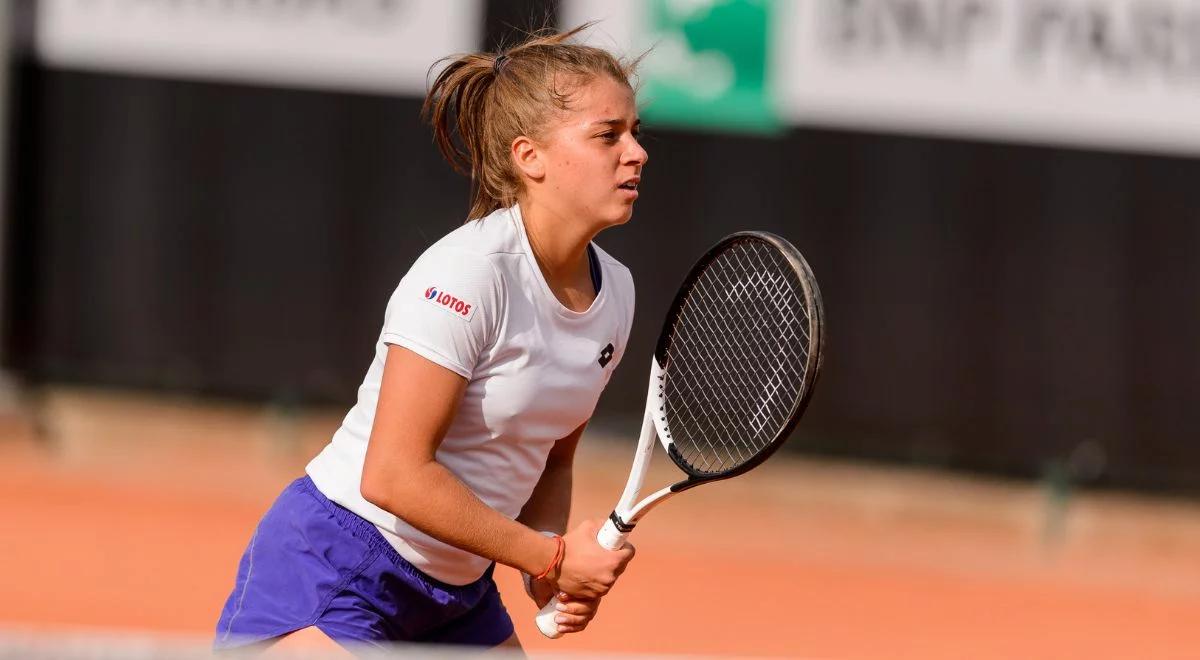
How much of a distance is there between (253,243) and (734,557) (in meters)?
2.86

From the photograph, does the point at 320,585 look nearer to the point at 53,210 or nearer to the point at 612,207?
the point at 612,207

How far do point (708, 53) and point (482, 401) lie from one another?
5.20 m

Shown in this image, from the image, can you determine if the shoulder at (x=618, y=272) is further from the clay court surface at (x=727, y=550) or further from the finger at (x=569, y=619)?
the clay court surface at (x=727, y=550)

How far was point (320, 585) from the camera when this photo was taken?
7.74ft

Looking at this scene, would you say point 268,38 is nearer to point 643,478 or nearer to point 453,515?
point 643,478

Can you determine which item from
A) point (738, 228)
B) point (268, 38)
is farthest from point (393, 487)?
point (268, 38)

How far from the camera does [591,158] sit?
7.81ft

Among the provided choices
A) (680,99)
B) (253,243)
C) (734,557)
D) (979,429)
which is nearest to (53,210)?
(253,243)

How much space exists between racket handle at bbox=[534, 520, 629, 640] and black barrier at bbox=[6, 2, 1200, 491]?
493 centimetres

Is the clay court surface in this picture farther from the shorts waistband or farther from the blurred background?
the shorts waistband

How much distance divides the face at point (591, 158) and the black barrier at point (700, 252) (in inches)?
195

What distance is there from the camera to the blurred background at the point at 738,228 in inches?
286

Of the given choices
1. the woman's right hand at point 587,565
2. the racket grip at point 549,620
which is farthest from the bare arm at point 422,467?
the racket grip at point 549,620

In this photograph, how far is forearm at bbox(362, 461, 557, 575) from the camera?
220 cm
